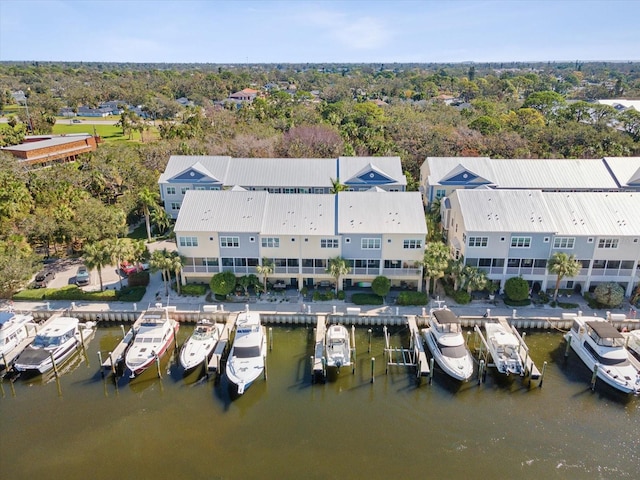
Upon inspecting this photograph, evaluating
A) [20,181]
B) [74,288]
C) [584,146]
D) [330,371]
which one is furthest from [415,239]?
[584,146]

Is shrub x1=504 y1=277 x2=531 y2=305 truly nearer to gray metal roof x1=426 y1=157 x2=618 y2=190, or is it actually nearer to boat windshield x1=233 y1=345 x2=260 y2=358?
gray metal roof x1=426 y1=157 x2=618 y2=190

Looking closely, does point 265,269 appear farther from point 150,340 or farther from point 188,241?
point 150,340

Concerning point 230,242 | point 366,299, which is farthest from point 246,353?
point 366,299

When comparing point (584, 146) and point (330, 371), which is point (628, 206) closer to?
point (330, 371)

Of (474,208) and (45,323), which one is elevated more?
(474,208)

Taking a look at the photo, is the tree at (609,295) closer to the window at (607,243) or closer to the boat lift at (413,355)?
the window at (607,243)

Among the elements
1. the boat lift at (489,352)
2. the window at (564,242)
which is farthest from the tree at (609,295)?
the boat lift at (489,352)

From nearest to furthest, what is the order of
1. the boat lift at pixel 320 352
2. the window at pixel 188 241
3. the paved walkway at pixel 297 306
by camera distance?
the boat lift at pixel 320 352, the paved walkway at pixel 297 306, the window at pixel 188 241
